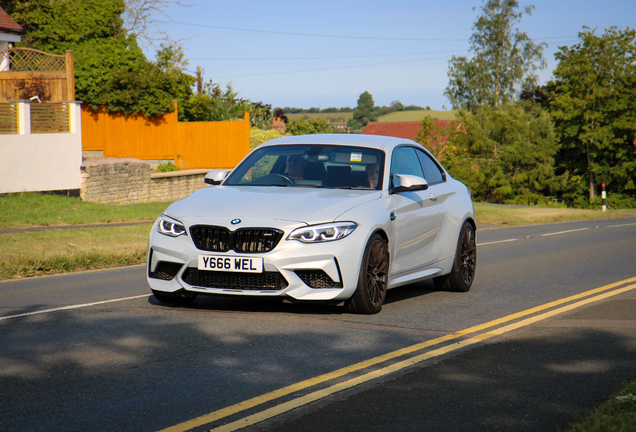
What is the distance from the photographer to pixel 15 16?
29.4m

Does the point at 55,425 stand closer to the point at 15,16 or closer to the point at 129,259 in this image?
the point at 129,259

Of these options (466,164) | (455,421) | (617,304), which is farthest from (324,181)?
(466,164)

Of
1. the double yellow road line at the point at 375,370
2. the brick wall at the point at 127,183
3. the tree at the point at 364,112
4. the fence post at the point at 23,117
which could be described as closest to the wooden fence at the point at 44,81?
the fence post at the point at 23,117

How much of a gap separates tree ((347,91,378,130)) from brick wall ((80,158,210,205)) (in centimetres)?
13712

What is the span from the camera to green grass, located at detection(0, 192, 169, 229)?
55.1ft

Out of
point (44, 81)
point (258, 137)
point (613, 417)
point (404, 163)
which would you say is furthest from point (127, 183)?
point (613, 417)

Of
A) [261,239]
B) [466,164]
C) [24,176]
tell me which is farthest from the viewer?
[466,164]

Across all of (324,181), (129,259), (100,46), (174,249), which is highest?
(100,46)

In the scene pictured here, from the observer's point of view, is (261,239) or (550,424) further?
(261,239)

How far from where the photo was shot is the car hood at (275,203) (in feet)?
21.8

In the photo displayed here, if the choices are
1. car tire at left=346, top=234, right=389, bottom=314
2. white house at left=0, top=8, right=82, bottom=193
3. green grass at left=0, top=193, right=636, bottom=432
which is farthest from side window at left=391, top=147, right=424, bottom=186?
white house at left=0, top=8, right=82, bottom=193

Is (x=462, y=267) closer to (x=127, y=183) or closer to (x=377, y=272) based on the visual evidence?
(x=377, y=272)

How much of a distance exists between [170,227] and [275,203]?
991 mm

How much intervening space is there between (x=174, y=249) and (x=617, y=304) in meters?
4.71
